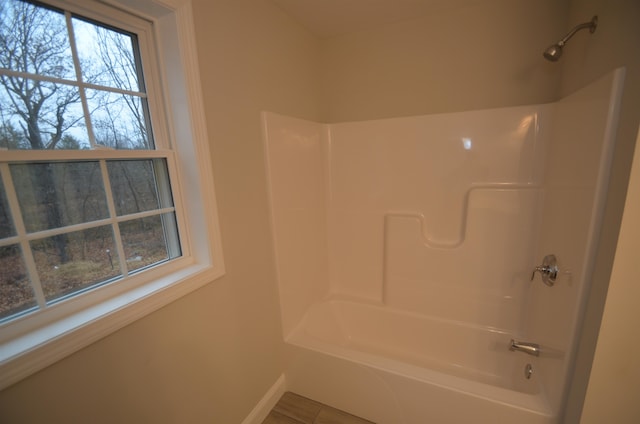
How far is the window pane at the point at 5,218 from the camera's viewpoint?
706 millimetres

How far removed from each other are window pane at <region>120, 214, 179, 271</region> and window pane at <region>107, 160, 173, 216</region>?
0.06 m

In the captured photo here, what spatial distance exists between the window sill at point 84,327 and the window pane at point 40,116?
0.55 meters

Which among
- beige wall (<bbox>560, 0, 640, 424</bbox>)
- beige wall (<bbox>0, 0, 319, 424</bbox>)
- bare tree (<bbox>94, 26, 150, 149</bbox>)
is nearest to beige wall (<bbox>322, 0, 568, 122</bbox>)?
beige wall (<bbox>560, 0, 640, 424</bbox>)

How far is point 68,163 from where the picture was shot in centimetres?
84

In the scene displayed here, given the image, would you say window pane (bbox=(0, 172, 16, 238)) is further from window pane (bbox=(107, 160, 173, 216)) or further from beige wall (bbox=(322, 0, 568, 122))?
beige wall (bbox=(322, 0, 568, 122))

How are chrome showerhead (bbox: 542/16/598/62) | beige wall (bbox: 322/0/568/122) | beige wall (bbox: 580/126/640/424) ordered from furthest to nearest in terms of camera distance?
1. beige wall (bbox: 322/0/568/122)
2. chrome showerhead (bbox: 542/16/598/62)
3. beige wall (bbox: 580/126/640/424)

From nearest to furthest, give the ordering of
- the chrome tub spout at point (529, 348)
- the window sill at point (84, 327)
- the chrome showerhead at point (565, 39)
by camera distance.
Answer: the window sill at point (84, 327) → the chrome showerhead at point (565, 39) → the chrome tub spout at point (529, 348)

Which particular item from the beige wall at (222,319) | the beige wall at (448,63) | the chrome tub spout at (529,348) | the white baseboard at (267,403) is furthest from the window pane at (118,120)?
the chrome tub spout at (529,348)

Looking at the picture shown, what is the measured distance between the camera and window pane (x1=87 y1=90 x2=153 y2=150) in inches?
35.9

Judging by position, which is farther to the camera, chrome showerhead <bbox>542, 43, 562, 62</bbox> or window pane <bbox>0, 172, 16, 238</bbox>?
chrome showerhead <bbox>542, 43, 562, 62</bbox>

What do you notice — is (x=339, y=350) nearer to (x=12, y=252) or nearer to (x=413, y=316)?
(x=413, y=316)

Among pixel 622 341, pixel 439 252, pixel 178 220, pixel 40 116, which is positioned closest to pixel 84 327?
pixel 178 220

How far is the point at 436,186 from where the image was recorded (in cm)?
184

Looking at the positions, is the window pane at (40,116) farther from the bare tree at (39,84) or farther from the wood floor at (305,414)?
the wood floor at (305,414)
